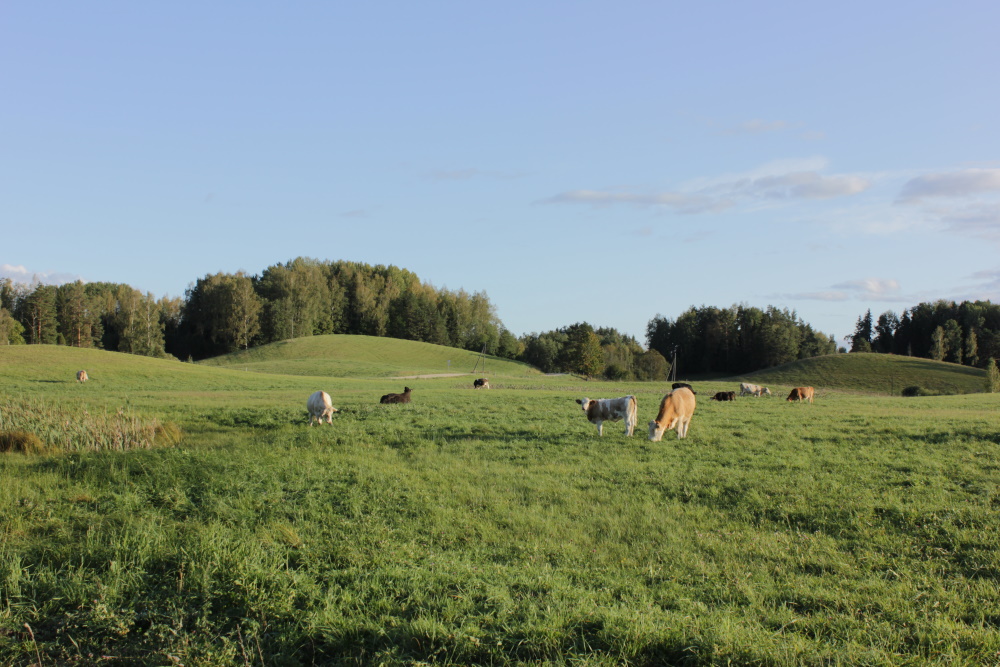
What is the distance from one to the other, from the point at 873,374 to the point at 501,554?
90477mm

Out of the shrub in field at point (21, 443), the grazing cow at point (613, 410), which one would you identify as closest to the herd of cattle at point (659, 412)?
the grazing cow at point (613, 410)

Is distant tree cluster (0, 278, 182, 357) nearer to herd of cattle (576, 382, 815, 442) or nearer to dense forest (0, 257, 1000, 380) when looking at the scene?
dense forest (0, 257, 1000, 380)

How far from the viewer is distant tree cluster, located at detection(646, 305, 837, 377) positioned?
11900 cm

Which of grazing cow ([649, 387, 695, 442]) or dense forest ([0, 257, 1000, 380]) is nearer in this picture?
grazing cow ([649, 387, 695, 442])

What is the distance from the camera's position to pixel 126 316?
10412cm

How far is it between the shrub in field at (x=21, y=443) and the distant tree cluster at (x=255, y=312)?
279 ft

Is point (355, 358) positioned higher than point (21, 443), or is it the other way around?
point (355, 358)

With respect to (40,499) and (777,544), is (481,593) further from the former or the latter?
(40,499)

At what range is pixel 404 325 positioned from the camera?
427 feet

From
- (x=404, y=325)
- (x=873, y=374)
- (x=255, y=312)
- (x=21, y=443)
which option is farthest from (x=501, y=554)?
(x=404, y=325)

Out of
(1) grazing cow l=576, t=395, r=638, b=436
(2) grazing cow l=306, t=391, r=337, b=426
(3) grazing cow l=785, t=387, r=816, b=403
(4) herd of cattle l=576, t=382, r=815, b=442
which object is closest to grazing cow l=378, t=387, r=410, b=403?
(2) grazing cow l=306, t=391, r=337, b=426

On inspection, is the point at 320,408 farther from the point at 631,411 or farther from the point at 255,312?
the point at 255,312

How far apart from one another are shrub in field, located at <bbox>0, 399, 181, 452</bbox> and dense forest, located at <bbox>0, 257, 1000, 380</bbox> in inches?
2988

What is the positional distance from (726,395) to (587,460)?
2627 centimetres
